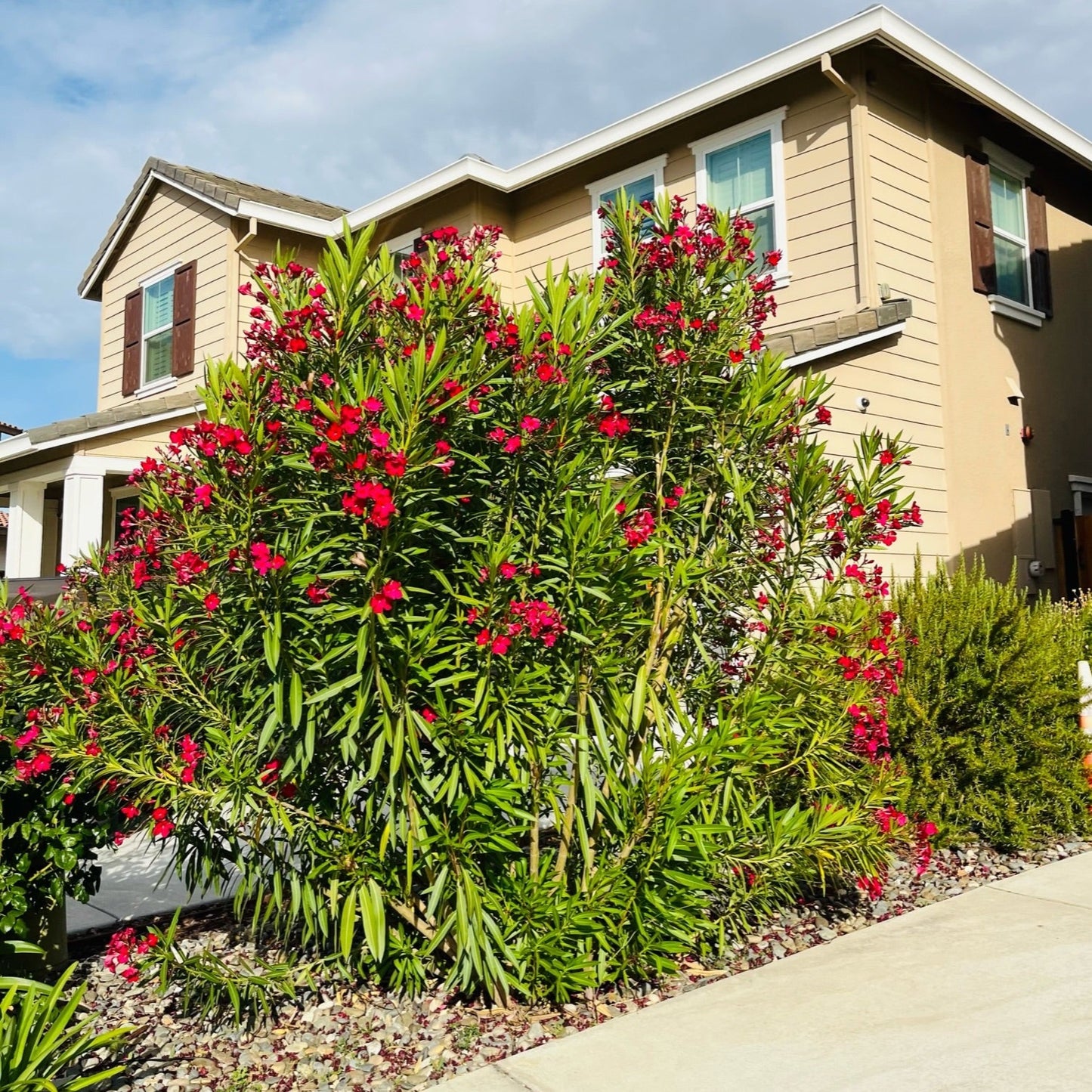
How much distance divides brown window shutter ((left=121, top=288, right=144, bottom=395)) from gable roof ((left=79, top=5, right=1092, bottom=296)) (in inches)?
63.5

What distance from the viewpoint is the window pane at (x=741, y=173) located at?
9.62 meters

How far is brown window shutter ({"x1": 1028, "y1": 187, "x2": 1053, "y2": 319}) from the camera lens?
35.6 feet

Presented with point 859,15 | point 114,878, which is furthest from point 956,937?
point 859,15

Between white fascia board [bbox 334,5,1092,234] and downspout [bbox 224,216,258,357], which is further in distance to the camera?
downspout [bbox 224,216,258,357]

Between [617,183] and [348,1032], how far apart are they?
9214mm

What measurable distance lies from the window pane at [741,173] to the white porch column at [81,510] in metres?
6.81

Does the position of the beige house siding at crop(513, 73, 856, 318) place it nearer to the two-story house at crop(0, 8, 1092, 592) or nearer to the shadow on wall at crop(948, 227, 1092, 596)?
the two-story house at crop(0, 8, 1092, 592)

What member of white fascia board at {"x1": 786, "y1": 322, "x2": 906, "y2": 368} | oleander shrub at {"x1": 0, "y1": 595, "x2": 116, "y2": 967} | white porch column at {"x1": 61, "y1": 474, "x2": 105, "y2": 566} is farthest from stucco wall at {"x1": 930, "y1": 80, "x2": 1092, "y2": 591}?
white porch column at {"x1": 61, "y1": 474, "x2": 105, "y2": 566}

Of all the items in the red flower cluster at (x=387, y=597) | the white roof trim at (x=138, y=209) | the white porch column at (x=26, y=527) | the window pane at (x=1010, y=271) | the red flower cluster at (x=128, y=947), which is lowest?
the red flower cluster at (x=128, y=947)

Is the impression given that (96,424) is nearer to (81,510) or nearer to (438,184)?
(81,510)

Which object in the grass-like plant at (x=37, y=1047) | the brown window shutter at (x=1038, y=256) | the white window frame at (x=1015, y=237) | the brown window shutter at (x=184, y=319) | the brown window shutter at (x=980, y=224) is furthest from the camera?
the brown window shutter at (x=184, y=319)

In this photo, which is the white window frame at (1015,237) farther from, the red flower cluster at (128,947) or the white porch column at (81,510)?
the red flower cluster at (128,947)

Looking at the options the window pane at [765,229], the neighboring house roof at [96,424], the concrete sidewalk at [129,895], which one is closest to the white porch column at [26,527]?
the neighboring house roof at [96,424]

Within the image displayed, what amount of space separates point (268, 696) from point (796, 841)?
6.97ft
